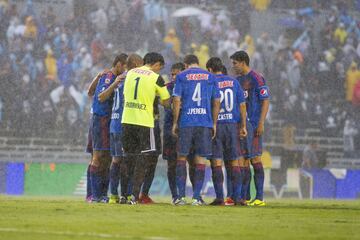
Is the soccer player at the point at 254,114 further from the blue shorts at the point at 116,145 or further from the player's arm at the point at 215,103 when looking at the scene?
the blue shorts at the point at 116,145

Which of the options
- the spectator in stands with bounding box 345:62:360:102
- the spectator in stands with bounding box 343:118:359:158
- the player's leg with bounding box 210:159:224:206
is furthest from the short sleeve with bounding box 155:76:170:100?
the spectator in stands with bounding box 345:62:360:102

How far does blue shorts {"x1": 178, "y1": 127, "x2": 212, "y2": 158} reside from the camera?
13.0m

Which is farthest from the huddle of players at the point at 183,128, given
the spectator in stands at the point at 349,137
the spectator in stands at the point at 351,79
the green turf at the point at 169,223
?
the spectator in stands at the point at 351,79

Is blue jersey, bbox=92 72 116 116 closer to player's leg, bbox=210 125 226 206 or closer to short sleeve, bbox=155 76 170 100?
short sleeve, bbox=155 76 170 100

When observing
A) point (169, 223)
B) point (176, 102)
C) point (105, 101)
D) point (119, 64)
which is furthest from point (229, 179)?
point (169, 223)

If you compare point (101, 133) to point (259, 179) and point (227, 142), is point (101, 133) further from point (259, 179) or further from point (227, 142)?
point (259, 179)

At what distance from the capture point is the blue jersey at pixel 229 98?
44.0 ft

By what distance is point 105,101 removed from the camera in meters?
13.9

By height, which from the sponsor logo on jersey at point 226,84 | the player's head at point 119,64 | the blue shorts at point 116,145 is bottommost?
the blue shorts at point 116,145

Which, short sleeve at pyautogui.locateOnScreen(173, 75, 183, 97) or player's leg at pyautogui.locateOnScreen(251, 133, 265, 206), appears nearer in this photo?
short sleeve at pyautogui.locateOnScreen(173, 75, 183, 97)

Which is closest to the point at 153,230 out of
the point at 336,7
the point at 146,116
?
the point at 146,116

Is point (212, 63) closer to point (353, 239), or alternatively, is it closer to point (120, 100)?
point (120, 100)

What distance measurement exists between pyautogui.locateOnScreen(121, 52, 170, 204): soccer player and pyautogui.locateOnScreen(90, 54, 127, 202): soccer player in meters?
0.90

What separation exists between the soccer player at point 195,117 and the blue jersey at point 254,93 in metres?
0.85
